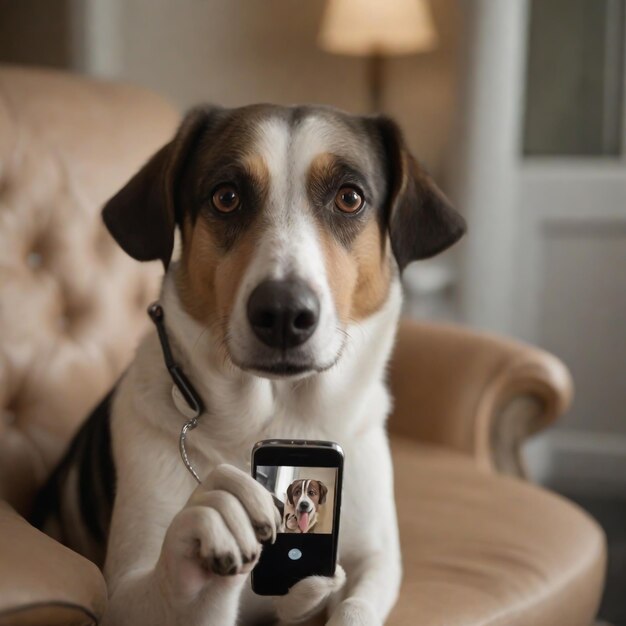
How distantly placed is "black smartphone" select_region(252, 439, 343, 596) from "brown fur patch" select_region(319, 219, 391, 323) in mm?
273

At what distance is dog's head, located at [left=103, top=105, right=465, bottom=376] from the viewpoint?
1.19 metres

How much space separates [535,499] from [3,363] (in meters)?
1.08

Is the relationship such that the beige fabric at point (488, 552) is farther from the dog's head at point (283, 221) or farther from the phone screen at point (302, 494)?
the dog's head at point (283, 221)

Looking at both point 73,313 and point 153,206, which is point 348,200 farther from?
point 73,313

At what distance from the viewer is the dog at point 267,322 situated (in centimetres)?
119

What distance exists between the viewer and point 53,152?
1.89m

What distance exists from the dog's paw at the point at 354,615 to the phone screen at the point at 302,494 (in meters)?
0.14

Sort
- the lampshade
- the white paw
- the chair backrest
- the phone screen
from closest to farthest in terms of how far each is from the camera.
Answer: the white paw, the phone screen, the chair backrest, the lampshade

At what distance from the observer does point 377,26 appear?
3.19 meters

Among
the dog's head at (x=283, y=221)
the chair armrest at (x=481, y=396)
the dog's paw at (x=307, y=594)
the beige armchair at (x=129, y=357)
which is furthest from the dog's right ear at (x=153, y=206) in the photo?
the chair armrest at (x=481, y=396)

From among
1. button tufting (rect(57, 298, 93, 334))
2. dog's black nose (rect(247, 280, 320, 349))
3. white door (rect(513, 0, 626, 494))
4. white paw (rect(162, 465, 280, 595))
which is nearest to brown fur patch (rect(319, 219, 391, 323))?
dog's black nose (rect(247, 280, 320, 349))

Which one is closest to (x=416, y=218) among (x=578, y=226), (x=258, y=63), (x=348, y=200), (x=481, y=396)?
(x=348, y=200)

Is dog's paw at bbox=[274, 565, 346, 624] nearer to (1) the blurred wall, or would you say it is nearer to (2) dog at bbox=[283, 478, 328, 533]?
(2) dog at bbox=[283, 478, 328, 533]

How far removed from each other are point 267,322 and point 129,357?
36.0 inches
